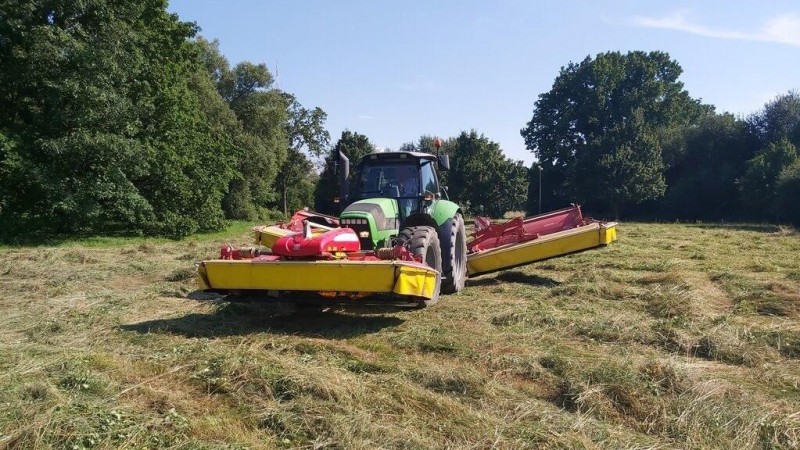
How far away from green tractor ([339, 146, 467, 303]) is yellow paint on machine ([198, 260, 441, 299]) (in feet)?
4.66

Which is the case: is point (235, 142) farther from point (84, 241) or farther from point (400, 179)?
point (400, 179)

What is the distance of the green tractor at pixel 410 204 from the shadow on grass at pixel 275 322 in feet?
3.18

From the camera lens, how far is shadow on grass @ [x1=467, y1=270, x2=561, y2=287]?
32.5 feet

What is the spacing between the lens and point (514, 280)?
10375 millimetres

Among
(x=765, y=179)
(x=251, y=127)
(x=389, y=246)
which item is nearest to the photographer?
(x=389, y=246)

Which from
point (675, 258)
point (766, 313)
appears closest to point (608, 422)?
point (766, 313)

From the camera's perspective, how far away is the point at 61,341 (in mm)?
6098

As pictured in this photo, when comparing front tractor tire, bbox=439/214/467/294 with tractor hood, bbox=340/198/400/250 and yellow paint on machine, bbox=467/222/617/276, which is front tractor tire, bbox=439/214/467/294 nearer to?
yellow paint on machine, bbox=467/222/617/276

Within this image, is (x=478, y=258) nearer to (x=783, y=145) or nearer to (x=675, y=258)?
(x=675, y=258)

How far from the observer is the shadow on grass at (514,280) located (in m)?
9.90

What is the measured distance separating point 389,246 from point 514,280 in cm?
341

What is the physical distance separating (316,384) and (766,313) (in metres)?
5.62

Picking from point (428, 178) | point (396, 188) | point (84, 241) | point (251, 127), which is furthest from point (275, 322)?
point (251, 127)

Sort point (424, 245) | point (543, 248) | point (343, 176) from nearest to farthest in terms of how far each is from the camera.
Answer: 1. point (424, 245)
2. point (343, 176)
3. point (543, 248)
